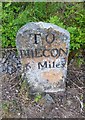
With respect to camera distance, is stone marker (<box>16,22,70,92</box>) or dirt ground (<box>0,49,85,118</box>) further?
dirt ground (<box>0,49,85,118</box>)

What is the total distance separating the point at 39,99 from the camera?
2.10m

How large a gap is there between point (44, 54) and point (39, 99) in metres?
0.28

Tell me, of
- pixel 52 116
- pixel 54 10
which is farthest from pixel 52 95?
pixel 54 10

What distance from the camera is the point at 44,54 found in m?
1.98

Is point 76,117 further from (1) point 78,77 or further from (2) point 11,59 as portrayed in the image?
(2) point 11,59

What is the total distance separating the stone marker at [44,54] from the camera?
191 centimetres

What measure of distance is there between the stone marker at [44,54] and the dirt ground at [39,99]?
0.17 feet

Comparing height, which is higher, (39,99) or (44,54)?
(44,54)

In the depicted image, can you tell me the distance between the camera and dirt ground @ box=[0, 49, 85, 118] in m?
2.05

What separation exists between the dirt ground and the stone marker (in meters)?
0.05

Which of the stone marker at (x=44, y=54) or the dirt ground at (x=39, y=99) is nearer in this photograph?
the stone marker at (x=44, y=54)

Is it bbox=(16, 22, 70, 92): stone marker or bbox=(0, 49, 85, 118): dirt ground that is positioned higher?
bbox=(16, 22, 70, 92): stone marker

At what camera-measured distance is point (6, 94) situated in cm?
212

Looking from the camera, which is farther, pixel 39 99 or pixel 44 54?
pixel 39 99
